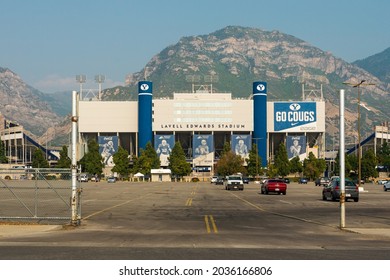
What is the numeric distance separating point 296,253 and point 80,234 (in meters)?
9.41

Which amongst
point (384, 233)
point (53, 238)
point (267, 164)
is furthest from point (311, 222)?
point (267, 164)

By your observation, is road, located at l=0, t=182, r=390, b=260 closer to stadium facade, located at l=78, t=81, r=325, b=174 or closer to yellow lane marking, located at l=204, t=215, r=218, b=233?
yellow lane marking, located at l=204, t=215, r=218, b=233

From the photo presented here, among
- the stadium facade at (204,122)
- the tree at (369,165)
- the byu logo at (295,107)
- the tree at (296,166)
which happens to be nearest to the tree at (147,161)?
the stadium facade at (204,122)

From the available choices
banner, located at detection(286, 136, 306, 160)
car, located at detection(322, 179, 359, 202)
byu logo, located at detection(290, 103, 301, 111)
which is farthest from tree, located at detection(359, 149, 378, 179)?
car, located at detection(322, 179, 359, 202)

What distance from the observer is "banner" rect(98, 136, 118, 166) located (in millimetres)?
184625

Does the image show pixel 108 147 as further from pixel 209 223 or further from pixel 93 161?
pixel 209 223

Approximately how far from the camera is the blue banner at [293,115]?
184250 mm

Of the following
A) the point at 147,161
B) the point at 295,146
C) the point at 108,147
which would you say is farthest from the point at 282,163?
the point at 108,147

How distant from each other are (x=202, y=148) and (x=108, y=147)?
26988mm

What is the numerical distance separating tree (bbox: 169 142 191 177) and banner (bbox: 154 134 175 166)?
11937mm

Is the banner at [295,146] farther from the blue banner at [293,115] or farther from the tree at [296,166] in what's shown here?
the tree at [296,166]

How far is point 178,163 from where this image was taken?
551 feet

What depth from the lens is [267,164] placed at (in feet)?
607

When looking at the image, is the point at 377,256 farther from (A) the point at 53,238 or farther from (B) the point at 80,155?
(B) the point at 80,155
